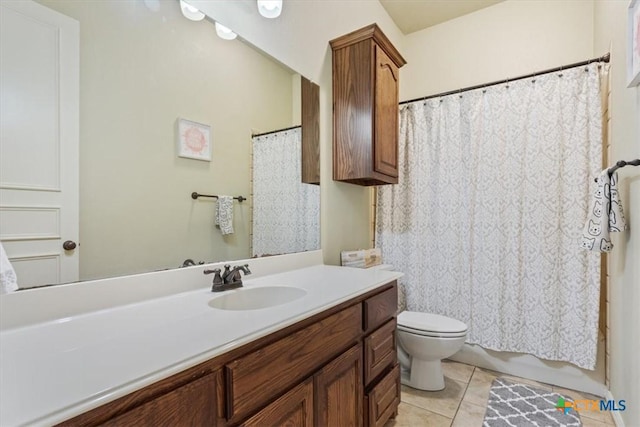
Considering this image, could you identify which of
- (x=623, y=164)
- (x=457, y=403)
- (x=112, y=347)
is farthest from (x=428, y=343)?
(x=112, y=347)

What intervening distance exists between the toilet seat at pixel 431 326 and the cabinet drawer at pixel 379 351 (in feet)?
1.20

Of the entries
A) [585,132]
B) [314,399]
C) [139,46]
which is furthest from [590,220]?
[139,46]

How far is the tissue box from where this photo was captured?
202 cm

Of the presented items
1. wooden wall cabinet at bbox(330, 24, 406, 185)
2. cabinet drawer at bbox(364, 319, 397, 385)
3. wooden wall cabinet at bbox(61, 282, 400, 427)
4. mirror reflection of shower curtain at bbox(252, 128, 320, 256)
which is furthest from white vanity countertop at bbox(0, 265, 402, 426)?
wooden wall cabinet at bbox(330, 24, 406, 185)

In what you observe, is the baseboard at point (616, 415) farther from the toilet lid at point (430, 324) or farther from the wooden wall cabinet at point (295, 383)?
the wooden wall cabinet at point (295, 383)

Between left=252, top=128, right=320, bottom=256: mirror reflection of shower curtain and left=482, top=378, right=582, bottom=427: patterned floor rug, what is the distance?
4.62ft

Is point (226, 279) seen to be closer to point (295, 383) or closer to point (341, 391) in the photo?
point (295, 383)

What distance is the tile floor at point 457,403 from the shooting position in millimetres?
1674

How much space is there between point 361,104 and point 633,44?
1218 millimetres

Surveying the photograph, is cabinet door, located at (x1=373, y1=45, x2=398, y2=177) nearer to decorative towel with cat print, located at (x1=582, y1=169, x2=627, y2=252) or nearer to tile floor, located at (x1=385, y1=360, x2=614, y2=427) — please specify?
decorative towel with cat print, located at (x1=582, y1=169, x2=627, y2=252)

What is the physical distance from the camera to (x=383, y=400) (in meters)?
1.46

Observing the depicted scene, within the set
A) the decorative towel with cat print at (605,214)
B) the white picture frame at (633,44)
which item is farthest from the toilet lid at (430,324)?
the white picture frame at (633,44)

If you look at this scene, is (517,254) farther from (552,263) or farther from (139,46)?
(139,46)

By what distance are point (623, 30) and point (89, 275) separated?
8.20ft
